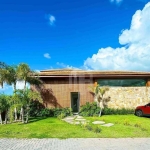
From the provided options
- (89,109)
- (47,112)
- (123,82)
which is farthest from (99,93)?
(47,112)

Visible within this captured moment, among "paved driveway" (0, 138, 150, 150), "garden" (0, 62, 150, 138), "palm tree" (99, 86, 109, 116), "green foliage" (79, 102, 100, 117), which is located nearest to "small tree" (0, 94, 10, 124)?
"garden" (0, 62, 150, 138)

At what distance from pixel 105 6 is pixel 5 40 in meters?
11.5

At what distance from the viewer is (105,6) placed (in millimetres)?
17750

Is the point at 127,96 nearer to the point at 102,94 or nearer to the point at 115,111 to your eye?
the point at 115,111

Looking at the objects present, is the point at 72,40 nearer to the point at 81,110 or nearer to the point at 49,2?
the point at 49,2

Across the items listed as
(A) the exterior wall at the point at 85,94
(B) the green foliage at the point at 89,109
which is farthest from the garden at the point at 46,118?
(A) the exterior wall at the point at 85,94

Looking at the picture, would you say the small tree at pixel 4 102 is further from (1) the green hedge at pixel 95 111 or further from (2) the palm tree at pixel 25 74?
(1) the green hedge at pixel 95 111

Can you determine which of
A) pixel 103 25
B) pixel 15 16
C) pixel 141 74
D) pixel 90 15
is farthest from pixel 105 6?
pixel 15 16

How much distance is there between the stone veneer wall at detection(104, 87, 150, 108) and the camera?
18.3 meters

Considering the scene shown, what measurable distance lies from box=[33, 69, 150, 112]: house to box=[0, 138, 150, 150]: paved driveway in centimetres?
975

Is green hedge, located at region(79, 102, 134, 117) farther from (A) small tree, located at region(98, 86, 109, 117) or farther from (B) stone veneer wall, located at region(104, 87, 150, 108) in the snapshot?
(B) stone veneer wall, located at region(104, 87, 150, 108)

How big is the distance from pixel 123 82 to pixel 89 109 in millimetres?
4653

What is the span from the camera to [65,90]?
714 inches

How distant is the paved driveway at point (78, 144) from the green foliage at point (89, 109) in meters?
8.18
